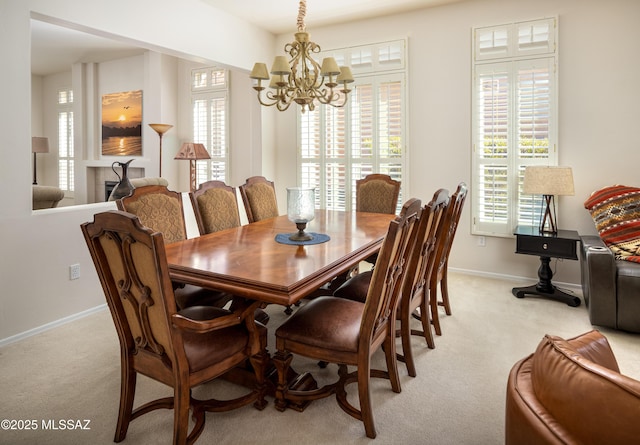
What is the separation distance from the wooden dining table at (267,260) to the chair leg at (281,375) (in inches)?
16.9

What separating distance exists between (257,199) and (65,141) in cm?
656

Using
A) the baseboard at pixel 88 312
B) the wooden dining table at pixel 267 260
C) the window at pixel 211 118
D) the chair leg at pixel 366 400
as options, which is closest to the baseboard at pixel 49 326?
the baseboard at pixel 88 312

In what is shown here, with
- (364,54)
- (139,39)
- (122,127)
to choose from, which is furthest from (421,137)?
(122,127)

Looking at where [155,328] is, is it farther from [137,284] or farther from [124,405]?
[124,405]

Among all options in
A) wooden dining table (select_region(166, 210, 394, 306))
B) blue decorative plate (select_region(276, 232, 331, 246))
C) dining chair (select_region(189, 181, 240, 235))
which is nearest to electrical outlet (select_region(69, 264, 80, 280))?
dining chair (select_region(189, 181, 240, 235))

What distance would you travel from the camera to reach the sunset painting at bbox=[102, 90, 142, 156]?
6.68 meters

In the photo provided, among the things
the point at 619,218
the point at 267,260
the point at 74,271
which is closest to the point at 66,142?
the point at 74,271

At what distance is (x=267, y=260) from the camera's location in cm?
217

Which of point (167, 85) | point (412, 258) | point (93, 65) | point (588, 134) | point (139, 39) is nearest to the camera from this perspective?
point (412, 258)

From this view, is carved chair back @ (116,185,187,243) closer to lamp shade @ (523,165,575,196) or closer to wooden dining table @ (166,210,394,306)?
wooden dining table @ (166,210,394,306)

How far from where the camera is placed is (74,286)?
336 centimetres

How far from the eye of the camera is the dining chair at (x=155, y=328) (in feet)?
4.98

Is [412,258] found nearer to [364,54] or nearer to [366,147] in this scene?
[366,147]

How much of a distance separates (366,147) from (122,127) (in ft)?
13.9
